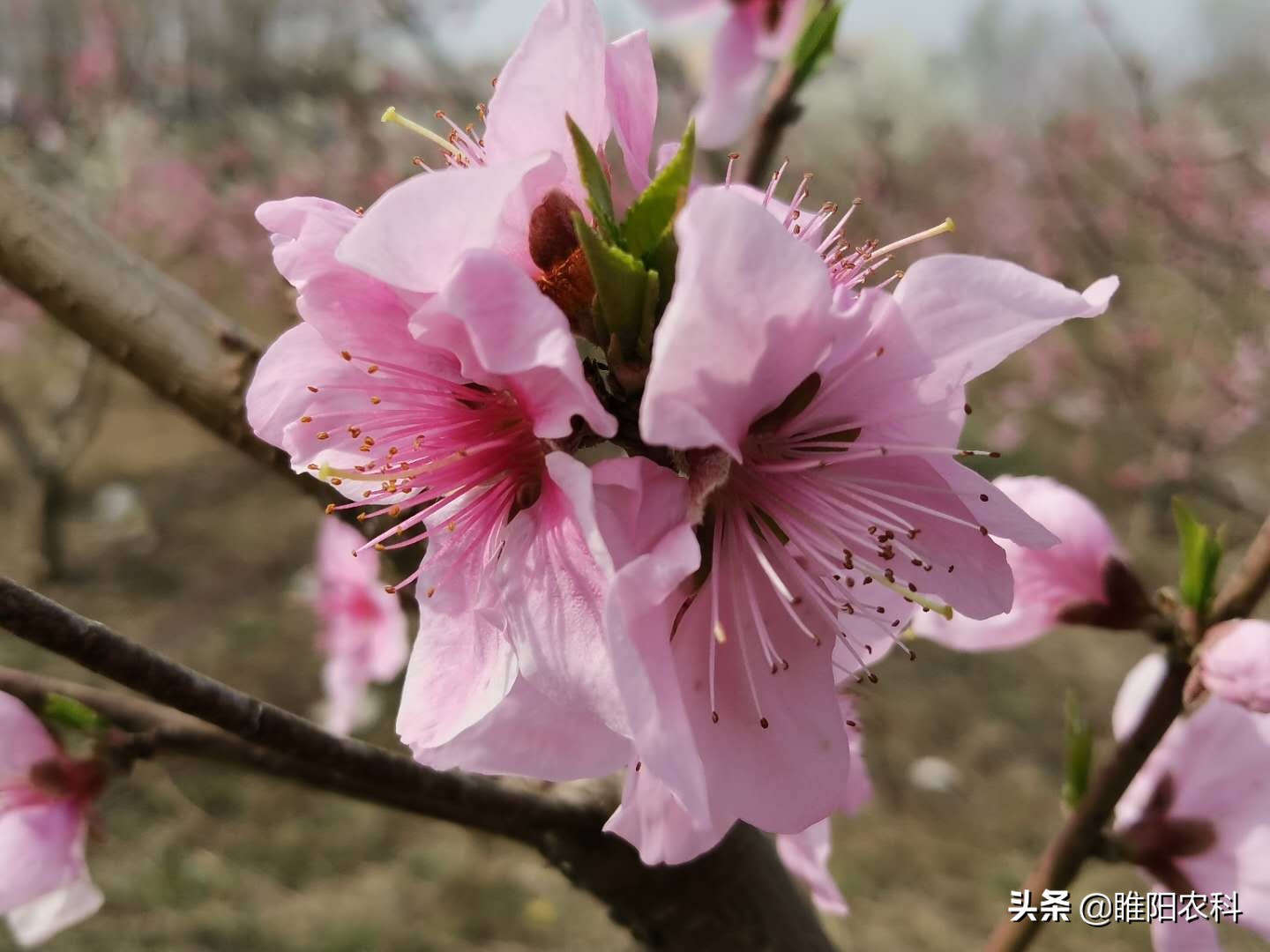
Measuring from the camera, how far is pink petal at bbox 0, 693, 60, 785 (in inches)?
24.7

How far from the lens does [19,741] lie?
647 millimetres

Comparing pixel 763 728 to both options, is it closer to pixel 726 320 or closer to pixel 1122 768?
pixel 726 320

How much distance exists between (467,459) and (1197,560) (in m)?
0.53

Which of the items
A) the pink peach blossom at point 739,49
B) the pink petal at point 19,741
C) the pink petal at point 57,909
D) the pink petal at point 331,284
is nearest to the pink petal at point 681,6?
the pink peach blossom at point 739,49

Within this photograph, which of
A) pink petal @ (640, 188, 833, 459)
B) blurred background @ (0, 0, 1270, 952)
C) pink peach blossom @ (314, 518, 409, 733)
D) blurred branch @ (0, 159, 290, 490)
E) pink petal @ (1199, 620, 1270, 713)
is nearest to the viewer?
pink petal @ (640, 188, 833, 459)

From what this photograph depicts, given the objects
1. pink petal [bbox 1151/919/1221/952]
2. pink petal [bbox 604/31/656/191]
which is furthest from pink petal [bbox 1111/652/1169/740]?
pink petal [bbox 604/31/656/191]

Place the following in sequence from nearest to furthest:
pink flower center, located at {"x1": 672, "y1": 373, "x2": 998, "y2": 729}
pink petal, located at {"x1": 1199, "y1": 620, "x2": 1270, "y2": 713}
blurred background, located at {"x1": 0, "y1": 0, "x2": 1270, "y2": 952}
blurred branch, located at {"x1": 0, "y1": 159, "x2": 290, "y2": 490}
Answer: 1. pink flower center, located at {"x1": 672, "y1": 373, "x2": 998, "y2": 729}
2. pink petal, located at {"x1": 1199, "y1": 620, "x2": 1270, "y2": 713}
3. blurred branch, located at {"x1": 0, "y1": 159, "x2": 290, "y2": 490}
4. blurred background, located at {"x1": 0, "y1": 0, "x2": 1270, "y2": 952}

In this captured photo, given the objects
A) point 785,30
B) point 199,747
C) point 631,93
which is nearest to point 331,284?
point 631,93

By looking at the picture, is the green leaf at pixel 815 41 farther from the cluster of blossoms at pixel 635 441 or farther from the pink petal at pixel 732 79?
the cluster of blossoms at pixel 635 441

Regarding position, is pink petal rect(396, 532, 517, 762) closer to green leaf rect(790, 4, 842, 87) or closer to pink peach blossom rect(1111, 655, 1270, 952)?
pink peach blossom rect(1111, 655, 1270, 952)

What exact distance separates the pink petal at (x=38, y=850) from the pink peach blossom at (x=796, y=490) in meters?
0.54

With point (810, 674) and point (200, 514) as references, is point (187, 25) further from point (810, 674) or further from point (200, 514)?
point (810, 674)

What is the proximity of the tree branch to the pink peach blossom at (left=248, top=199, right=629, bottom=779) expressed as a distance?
132mm

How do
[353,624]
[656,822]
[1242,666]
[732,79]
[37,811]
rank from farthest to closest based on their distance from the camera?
[353,624] < [732,79] < [37,811] < [1242,666] < [656,822]
